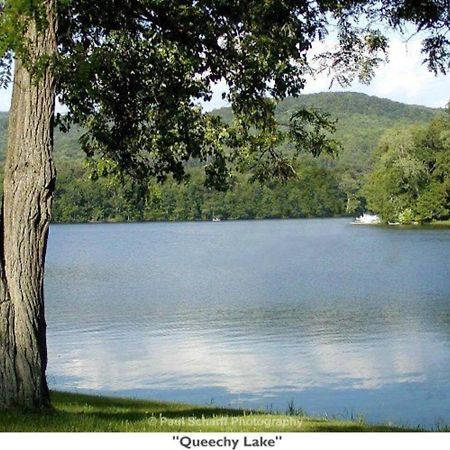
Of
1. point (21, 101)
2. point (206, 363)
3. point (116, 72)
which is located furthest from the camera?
point (206, 363)

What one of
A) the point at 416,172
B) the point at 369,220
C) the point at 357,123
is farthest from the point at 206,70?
the point at 357,123

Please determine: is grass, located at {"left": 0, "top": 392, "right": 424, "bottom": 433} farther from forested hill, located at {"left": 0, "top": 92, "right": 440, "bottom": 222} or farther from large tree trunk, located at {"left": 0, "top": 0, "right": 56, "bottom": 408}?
forested hill, located at {"left": 0, "top": 92, "right": 440, "bottom": 222}

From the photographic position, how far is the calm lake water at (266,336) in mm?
13211

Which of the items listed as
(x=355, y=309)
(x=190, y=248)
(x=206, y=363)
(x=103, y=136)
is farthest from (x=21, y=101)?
(x=190, y=248)

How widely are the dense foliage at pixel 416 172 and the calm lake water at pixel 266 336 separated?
42.5 meters

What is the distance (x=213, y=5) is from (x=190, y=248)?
5469 centimetres

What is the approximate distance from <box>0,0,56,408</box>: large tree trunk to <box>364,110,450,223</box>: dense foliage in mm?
73384

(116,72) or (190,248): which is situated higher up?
(116,72)

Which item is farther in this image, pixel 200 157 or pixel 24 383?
pixel 200 157

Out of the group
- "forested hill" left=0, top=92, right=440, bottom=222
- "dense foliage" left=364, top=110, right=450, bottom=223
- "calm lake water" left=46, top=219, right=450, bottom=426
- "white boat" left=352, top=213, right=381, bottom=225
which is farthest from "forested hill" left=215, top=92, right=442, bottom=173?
"calm lake water" left=46, top=219, right=450, bottom=426

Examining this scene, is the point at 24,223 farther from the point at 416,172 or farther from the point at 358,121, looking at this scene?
the point at 358,121

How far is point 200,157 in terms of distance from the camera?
30.9ft
